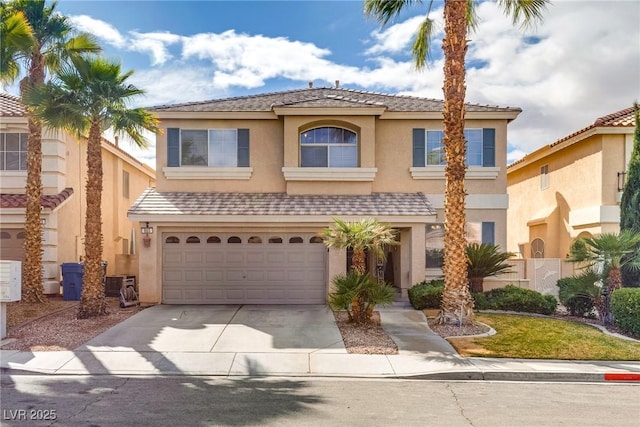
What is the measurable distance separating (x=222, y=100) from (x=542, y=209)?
14.5 m

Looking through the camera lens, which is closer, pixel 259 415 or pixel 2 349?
pixel 259 415

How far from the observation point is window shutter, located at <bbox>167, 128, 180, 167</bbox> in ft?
53.5

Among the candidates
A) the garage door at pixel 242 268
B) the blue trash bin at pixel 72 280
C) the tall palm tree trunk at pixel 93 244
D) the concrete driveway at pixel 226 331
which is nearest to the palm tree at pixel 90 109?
the tall palm tree trunk at pixel 93 244

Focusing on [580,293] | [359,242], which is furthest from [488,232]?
[359,242]

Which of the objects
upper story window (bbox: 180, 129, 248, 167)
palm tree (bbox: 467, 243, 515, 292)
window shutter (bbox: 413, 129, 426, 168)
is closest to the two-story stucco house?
palm tree (bbox: 467, 243, 515, 292)

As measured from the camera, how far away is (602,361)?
911 centimetres

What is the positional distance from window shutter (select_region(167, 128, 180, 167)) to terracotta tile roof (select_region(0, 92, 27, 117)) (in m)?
4.73

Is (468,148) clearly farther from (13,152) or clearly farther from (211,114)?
(13,152)

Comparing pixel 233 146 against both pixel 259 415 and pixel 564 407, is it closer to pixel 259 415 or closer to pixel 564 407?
pixel 259 415

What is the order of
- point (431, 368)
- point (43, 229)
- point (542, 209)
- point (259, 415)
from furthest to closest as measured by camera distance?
point (542, 209), point (43, 229), point (431, 368), point (259, 415)

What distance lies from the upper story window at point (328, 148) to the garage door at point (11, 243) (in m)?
10.2

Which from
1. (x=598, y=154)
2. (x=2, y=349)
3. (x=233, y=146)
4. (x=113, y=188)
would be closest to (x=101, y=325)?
(x=2, y=349)

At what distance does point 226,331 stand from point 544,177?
16407 millimetres

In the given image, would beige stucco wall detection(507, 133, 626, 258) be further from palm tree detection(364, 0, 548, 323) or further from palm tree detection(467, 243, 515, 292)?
palm tree detection(364, 0, 548, 323)
